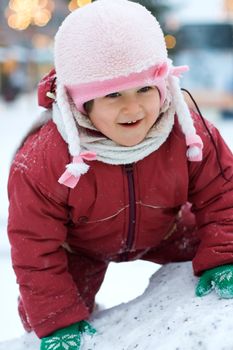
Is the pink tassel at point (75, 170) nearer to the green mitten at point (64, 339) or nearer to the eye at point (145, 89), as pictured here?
the eye at point (145, 89)

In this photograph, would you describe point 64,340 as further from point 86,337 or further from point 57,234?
point 57,234

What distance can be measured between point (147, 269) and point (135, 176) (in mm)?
1176

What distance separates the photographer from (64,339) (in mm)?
1329

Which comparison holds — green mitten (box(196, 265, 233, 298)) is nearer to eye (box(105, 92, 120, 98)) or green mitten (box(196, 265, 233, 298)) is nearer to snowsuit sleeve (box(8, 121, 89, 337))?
snowsuit sleeve (box(8, 121, 89, 337))

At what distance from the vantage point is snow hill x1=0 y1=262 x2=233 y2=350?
1110 millimetres

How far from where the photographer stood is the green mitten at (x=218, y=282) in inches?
50.1

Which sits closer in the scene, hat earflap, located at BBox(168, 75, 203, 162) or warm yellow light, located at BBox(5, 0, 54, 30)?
hat earflap, located at BBox(168, 75, 203, 162)

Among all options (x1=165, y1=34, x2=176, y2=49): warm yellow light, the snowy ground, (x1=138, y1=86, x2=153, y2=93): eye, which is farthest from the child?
(x1=165, y1=34, x2=176, y2=49): warm yellow light

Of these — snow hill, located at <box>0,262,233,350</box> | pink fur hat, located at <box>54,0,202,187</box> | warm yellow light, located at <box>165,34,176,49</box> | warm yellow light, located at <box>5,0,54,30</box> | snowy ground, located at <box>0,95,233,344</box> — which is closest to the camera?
snow hill, located at <box>0,262,233,350</box>

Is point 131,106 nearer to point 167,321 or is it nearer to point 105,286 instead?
point 167,321

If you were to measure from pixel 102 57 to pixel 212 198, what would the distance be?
458 mm

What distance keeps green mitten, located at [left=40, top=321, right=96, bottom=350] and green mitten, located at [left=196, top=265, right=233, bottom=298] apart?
0.27 meters

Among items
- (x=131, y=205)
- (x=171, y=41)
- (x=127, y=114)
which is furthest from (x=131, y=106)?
(x=171, y=41)

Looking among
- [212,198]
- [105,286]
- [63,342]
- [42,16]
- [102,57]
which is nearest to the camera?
[102,57]
